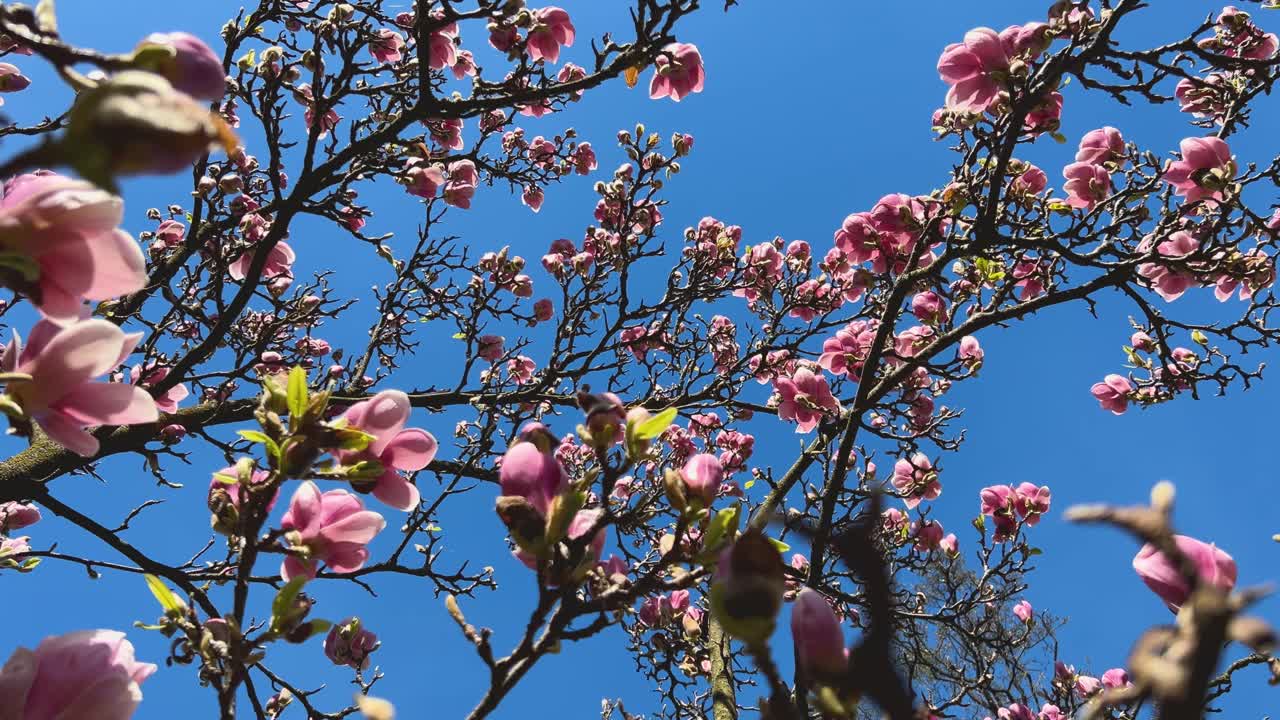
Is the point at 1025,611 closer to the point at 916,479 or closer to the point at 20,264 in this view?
the point at 916,479

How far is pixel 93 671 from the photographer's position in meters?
0.83

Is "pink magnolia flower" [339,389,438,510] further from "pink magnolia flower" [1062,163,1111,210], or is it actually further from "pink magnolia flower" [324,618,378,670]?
"pink magnolia flower" [1062,163,1111,210]

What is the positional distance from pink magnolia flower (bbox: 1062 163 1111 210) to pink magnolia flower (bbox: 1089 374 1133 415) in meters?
1.82

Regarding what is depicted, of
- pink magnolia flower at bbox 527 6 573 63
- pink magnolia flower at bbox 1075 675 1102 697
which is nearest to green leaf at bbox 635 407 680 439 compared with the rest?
pink magnolia flower at bbox 527 6 573 63

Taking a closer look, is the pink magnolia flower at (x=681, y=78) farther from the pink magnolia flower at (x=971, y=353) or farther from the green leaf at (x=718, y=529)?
the green leaf at (x=718, y=529)

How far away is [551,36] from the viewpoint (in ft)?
11.6

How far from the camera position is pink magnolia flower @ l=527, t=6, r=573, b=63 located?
3.50 meters

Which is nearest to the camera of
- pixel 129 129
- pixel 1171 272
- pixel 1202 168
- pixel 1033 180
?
pixel 129 129

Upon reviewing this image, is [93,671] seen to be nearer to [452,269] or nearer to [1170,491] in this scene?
[1170,491]

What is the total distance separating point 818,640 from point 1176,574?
58 cm

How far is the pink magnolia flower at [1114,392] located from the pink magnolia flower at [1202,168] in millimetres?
1831

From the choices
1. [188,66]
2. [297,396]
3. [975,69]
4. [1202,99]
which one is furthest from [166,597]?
[1202,99]

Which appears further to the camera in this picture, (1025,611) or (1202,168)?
(1025,611)

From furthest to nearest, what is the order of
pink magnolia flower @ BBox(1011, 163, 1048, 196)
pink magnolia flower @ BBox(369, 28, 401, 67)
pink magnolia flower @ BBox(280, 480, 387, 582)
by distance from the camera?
pink magnolia flower @ BBox(369, 28, 401, 67)
pink magnolia flower @ BBox(1011, 163, 1048, 196)
pink magnolia flower @ BBox(280, 480, 387, 582)
